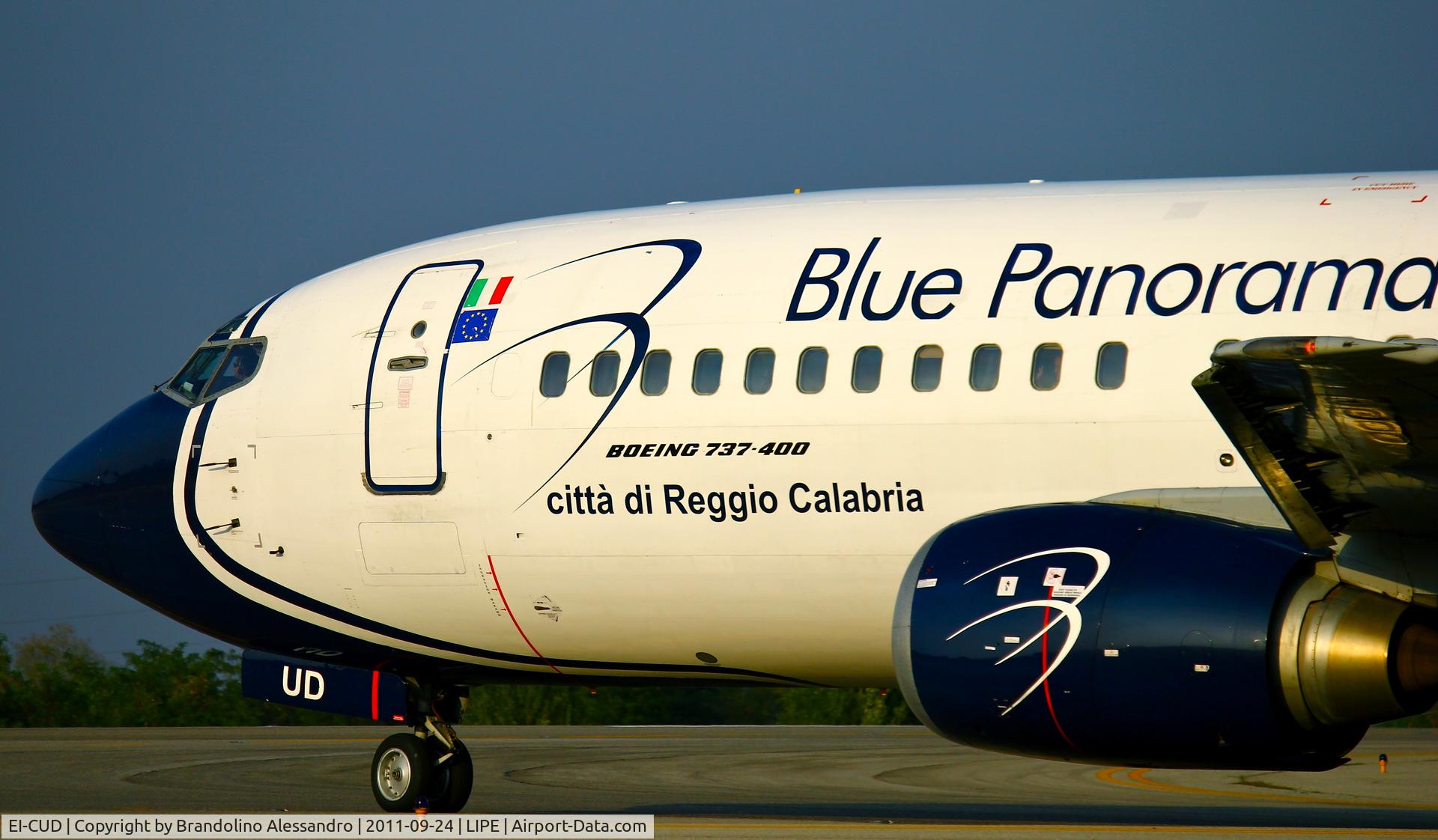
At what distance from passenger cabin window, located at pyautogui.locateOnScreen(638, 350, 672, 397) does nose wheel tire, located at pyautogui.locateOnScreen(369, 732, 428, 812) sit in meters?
3.42

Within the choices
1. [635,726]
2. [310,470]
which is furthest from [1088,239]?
[635,726]

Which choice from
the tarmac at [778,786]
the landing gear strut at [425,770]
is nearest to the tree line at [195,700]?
the tarmac at [778,786]

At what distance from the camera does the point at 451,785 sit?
13156 millimetres

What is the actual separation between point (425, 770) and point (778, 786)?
6.34 metres

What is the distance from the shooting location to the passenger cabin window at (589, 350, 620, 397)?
11992mm

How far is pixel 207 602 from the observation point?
13.3 meters

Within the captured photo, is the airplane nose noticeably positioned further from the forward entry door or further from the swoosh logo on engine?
the swoosh logo on engine

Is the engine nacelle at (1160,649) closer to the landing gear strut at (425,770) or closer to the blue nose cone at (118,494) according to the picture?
the landing gear strut at (425,770)

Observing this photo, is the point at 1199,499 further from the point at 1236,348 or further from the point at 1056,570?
the point at 1236,348

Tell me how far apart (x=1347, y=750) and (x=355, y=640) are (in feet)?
24.1

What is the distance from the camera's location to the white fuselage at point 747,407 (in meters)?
10.4

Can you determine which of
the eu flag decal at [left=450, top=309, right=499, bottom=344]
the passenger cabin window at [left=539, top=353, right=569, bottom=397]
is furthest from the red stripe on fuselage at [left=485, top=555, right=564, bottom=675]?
the passenger cabin window at [left=539, top=353, right=569, bottom=397]

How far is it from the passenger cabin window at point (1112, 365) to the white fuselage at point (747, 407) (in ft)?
0.14

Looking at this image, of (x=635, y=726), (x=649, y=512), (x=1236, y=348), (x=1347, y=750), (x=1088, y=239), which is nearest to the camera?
(x=1236, y=348)
